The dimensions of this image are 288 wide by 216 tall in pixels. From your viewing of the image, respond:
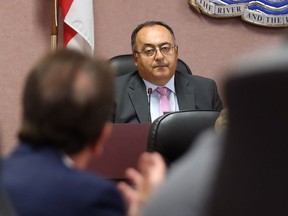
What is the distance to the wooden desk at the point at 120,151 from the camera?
2.35 meters

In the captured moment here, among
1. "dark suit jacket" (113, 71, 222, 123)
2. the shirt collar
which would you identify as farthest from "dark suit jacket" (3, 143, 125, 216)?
the shirt collar

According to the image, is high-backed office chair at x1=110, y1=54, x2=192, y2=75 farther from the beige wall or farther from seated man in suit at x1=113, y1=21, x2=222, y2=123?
the beige wall

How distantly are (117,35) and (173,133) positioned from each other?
2409 millimetres

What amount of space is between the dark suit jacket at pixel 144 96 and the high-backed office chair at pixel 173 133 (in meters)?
1.04

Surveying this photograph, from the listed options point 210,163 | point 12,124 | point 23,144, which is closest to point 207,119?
point 23,144

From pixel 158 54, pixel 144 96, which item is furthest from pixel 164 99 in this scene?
pixel 158 54

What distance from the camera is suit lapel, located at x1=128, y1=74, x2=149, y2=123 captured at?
3.29 meters

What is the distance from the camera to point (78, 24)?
425 cm

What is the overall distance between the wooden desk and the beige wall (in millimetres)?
1878

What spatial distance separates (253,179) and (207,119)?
59.9 inches

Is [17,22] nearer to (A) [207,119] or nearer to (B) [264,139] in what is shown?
(A) [207,119]

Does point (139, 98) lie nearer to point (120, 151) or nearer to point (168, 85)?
point (168, 85)

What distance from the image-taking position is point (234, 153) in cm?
75

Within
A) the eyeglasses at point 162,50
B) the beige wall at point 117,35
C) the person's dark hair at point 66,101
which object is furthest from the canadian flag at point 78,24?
the person's dark hair at point 66,101
